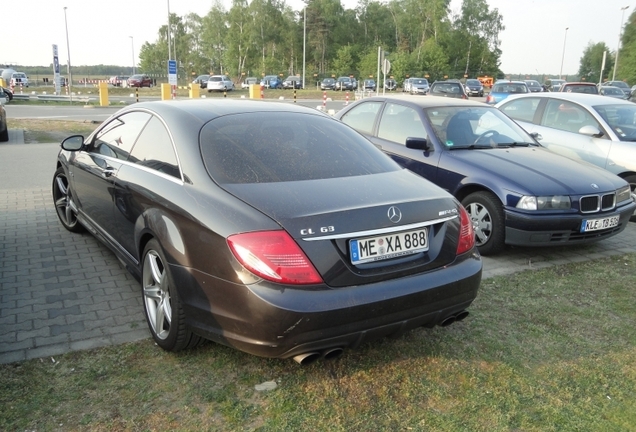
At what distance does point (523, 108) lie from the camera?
878 cm

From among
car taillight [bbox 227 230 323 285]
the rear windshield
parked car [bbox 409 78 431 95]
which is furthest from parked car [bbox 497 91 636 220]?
parked car [bbox 409 78 431 95]

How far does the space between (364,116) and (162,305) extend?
4743 mm

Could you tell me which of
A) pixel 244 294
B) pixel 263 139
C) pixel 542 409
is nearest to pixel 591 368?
pixel 542 409

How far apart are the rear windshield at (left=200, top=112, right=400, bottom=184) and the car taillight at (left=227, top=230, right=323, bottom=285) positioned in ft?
1.82

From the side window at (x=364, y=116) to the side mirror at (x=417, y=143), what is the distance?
1085 millimetres

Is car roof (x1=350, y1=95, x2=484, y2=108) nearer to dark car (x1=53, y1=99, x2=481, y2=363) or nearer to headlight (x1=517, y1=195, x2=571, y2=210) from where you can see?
headlight (x1=517, y1=195, x2=571, y2=210)

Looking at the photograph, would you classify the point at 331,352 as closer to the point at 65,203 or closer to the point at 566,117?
the point at 65,203

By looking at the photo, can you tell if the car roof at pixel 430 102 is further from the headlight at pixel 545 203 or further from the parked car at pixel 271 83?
the parked car at pixel 271 83

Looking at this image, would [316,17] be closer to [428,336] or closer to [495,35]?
[495,35]

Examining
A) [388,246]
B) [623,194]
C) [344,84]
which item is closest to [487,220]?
[623,194]

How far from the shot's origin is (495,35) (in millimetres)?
90000

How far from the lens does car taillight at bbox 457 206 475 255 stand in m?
3.24

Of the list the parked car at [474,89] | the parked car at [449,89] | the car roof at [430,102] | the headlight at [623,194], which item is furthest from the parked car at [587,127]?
the parked car at [474,89]

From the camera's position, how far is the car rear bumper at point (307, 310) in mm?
2621
